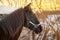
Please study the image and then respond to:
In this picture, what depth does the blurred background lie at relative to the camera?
1.81m

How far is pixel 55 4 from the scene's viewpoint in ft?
7.20

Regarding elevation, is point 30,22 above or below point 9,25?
below

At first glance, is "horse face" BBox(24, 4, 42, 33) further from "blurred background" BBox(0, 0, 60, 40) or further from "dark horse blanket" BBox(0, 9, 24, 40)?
"dark horse blanket" BBox(0, 9, 24, 40)

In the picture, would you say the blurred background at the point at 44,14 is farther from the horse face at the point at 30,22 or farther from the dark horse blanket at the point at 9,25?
the dark horse blanket at the point at 9,25

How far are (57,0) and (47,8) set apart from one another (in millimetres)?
198

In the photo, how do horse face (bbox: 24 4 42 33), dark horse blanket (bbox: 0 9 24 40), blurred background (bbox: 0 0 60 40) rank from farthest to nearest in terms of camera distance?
1. blurred background (bbox: 0 0 60 40)
2. horse face (bbox: 24 4 42 33)
3. dark horse blanket (bbox: 0 9 24 40)

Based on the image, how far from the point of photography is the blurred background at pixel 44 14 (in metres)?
1.81

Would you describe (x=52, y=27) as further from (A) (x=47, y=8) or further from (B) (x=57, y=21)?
(A) (x=47, y=8)

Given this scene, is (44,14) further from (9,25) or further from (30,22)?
(9,25)

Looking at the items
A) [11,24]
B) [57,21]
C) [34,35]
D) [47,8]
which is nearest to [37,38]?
[34,35]

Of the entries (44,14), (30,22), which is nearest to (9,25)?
(30,22)

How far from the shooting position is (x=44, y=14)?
2.08 m

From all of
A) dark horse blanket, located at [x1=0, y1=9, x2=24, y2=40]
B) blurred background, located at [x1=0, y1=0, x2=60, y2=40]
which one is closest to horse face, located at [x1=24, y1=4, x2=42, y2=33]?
blurred background, located at [x1=0, y1=0, x2=60, y2=40]

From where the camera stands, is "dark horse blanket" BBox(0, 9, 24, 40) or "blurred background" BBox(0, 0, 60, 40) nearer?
"dark horse blanket" BBox(0, 9, 24, 40)
